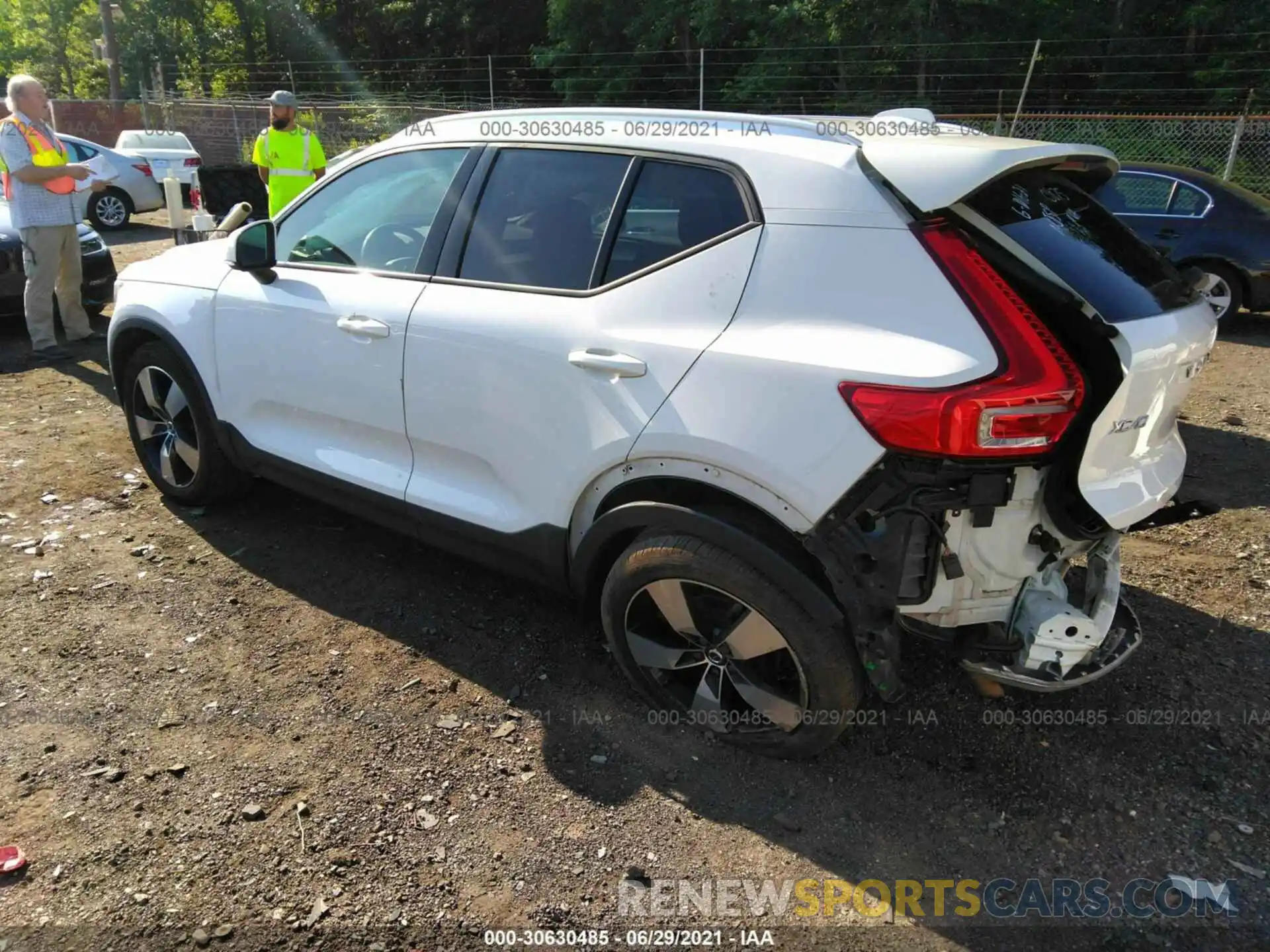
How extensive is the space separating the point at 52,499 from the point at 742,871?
3951 millimetres

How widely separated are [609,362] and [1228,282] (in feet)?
26.8

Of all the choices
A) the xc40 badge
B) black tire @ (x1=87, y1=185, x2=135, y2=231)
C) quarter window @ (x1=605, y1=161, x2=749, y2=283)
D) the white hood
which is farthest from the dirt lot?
black tire @ (x1=87, y1=185, x2=135, y2=231)

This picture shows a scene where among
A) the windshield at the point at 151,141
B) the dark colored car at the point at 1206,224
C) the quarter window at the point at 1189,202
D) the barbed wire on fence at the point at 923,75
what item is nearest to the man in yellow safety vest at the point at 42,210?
the dark colored car at the point at 1206,224

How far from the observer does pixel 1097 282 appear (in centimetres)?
249

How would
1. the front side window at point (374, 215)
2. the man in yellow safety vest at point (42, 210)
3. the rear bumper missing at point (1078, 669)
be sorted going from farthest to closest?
the man in yellow safety vest at point (42, 210), the front side window at point (374, 215), the rear bumper missing at point (1078, 669)

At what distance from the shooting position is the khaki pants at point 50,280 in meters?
6.82

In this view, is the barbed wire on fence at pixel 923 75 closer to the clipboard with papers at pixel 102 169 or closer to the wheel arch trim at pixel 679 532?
the clipboard with papers at pixel 102 169

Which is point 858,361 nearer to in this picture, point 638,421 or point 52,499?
point 638,421

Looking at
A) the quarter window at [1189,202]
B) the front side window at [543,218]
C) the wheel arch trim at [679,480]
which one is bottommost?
the wheel arch trim at [679,480]

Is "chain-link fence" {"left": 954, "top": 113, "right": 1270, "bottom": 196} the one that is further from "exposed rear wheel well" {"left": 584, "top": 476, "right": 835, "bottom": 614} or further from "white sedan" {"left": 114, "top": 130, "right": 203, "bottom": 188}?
"white sedan" {"left": 114, "top": 130, "right": 203, "bottom": 188}

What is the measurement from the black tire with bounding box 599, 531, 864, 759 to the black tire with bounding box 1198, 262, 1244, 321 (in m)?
7.76

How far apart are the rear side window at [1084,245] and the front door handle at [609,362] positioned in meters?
1.01

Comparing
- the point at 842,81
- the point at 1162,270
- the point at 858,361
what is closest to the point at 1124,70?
the point at 842,81

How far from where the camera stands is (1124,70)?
1845 cm
